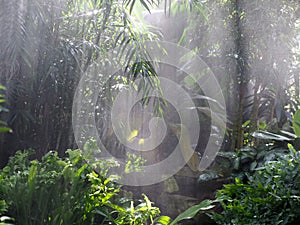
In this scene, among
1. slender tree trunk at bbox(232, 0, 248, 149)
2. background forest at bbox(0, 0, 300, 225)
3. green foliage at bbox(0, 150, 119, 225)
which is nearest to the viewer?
green foliage at bbox(0, 150, 119, 225)

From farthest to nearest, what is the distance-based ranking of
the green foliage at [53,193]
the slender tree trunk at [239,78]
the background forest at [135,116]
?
the slender tree trunk at [239,78] → the background forest at [135,116] → the green foliage at [53,193]

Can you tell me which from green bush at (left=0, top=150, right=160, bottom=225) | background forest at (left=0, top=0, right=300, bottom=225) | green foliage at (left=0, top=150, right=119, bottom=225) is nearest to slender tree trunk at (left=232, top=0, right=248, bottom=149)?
background forest at (left=0, top=0, right=300, bottom=225)

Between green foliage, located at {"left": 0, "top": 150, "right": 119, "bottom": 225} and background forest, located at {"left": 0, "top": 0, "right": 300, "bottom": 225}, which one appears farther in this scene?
background forest, located at {"left": 0, "top": 0, "right": 300, "bottom": 225}

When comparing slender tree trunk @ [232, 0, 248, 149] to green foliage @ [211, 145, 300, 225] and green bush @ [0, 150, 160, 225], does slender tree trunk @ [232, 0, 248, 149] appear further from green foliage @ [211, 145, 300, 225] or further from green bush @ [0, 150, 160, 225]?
green bush @ [0, 150, 160, 225]

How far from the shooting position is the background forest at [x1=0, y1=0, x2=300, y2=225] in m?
1.95

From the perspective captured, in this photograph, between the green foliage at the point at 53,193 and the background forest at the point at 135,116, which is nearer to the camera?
the green foliage at the point at 53,193

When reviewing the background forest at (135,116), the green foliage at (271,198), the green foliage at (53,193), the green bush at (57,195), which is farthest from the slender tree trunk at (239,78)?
the green foliage at (53,193)

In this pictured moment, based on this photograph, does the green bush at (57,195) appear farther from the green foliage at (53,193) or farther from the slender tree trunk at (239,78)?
the slender tree trunk at (239,78)

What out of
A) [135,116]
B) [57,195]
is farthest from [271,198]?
[135,116]

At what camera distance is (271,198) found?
209 centimetres

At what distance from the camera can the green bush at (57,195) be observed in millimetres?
1790

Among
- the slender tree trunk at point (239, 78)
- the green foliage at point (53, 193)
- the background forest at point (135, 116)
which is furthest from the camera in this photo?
the slender tree trunk at point (239, 78)

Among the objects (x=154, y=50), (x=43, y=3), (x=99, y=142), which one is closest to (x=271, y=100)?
(x=154, y=50)

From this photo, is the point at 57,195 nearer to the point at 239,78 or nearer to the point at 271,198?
the point at 271,198
